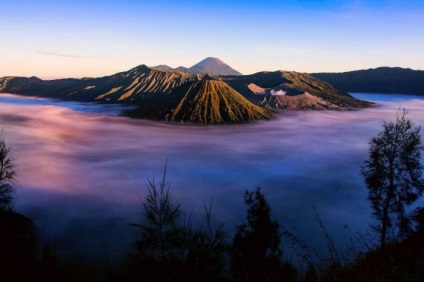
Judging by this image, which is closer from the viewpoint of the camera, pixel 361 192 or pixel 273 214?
pixel 273 214

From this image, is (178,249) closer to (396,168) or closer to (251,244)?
(251,244)

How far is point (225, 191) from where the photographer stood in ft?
424

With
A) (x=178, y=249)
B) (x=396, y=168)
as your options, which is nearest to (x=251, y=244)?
(x=396, y=168)

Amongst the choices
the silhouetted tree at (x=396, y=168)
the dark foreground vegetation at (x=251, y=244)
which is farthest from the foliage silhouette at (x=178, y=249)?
the silhouetted tree at (x=396, y=168)

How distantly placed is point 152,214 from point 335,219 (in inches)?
3563

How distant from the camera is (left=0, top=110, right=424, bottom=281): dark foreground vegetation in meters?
12.7

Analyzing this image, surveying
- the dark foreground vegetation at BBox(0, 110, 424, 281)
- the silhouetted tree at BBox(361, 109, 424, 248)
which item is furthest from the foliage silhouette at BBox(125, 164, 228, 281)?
the silhouetted tree at BBox(361, 109, 424, 248)

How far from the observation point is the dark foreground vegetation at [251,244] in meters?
12.7

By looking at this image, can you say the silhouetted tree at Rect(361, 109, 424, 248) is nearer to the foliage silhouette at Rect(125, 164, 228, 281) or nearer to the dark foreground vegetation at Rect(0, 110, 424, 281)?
the dark foreground vegetation at Rect(0, 110, 424, 281)

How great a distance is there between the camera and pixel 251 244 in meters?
39.2

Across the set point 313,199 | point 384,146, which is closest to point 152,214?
point 384,146

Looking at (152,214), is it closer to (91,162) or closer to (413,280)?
(413,280)

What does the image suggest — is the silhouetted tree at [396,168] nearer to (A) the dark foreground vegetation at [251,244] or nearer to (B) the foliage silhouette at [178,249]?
(A) the dark foreground vegetation at [251,244]

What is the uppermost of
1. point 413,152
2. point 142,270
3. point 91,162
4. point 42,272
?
point 413,152
